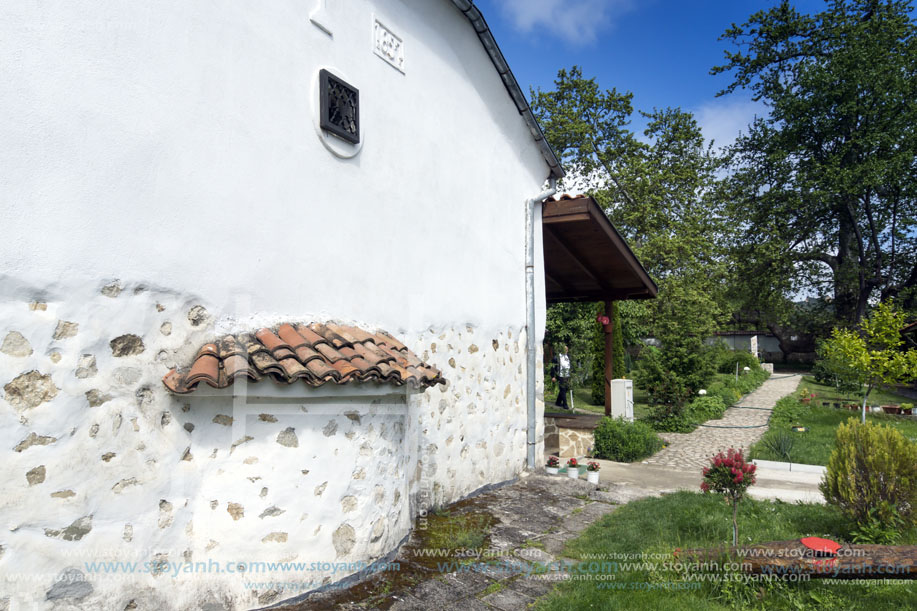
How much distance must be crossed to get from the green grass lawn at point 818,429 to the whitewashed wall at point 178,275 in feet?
24.0

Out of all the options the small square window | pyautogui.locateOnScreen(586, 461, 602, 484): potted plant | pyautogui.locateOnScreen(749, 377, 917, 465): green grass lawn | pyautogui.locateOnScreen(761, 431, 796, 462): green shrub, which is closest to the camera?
the small square window

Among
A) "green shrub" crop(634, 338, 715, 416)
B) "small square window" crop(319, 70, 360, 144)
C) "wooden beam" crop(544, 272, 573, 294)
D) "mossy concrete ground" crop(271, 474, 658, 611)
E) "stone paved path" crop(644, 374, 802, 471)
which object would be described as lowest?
"stone paved path" crop(644, 374, 802, 471)

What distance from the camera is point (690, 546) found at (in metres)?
4.58

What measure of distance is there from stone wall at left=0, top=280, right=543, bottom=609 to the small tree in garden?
12602 mm

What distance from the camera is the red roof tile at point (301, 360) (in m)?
3.12

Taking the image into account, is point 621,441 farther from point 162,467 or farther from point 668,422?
point 162,467

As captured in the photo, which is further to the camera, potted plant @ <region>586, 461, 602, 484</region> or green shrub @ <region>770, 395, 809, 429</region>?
green shrub @ <region>770, 395, 809, 429</region>

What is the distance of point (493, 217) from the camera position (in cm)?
698

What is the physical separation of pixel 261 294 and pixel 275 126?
1.19 m

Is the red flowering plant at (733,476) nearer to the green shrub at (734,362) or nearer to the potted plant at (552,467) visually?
the potted plant at (552,467)

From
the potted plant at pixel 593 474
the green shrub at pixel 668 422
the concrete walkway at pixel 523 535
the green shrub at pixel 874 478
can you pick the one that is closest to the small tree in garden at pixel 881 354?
the green shrub at pixel 668 422

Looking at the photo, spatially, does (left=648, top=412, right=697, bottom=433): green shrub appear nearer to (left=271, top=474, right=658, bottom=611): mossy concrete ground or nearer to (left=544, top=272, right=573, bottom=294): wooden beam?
(left=544, top=272, right=573, bottom=294): wooden beam

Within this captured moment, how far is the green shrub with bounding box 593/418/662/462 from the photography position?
9.70m

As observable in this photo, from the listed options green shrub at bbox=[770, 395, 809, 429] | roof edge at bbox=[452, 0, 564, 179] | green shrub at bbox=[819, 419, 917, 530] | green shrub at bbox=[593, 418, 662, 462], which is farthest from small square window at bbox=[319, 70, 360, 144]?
green shrub at bbox=[770, 395, 809, 429]
